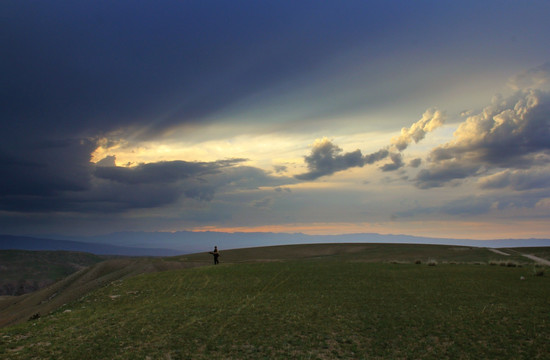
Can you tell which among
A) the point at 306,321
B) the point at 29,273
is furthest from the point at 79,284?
the point at 29,273

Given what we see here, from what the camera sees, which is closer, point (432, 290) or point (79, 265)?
point (432, 290)

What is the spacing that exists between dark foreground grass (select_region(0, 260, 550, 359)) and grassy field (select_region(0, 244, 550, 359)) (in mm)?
49

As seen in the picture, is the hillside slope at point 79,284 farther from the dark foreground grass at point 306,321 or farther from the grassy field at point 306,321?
the dark foreground grass at point 306,321

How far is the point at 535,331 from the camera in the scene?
45.5 feet

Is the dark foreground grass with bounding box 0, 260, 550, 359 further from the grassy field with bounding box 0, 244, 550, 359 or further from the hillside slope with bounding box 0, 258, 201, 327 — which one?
the hillside slope with bounding box 0, 258, 201, 327

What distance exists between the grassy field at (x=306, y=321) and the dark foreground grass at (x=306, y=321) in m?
0.05

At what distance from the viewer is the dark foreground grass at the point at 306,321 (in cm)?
1277

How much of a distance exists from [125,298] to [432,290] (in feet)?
68.5

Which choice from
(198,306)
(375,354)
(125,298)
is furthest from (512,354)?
(125,298)

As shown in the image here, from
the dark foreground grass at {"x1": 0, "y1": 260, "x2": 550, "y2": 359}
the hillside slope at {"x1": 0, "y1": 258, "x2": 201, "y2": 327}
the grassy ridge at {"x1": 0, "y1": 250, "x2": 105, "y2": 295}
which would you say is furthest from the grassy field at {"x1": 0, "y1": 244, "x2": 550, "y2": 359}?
the grassy ridge at {"x1": 0, "y1": 250, "x2": 105, "y2": 295}

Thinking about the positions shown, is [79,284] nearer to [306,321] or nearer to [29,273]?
[306,321]

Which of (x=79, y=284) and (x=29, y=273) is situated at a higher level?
(x=79, y=284)

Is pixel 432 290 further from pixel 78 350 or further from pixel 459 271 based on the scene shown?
pixel 78 350

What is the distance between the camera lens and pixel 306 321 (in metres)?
16.1
